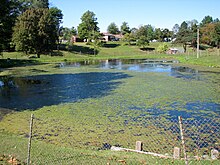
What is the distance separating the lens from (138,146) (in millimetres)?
9102

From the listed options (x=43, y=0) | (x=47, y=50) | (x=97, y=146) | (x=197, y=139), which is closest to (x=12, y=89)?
(x=97, y=146)

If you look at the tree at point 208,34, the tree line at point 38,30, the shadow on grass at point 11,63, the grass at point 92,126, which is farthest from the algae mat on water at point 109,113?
the tree at point 208,34

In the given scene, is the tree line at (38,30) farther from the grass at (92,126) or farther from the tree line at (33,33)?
the grass at (92,126)

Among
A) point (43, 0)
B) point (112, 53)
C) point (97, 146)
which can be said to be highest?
→ point (43, 0)

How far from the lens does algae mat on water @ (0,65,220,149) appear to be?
1201cm

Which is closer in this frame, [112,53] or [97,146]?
[97,146]

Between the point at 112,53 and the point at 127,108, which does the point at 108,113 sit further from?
the point at 112,53

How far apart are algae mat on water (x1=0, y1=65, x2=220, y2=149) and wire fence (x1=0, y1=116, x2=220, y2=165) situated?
3.7 inches

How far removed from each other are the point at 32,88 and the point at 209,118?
1769 centimetres

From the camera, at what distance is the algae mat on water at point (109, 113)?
39.4 ft

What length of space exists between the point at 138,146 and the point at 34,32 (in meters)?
61.5

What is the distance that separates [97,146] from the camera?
35.4 feet

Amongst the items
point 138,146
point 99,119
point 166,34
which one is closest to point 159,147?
point 138,146

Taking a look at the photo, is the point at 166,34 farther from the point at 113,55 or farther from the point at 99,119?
the point at 99,119
